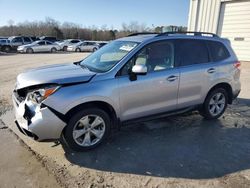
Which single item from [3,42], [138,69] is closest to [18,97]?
[138,69]

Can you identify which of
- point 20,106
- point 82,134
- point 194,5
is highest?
point 194,5

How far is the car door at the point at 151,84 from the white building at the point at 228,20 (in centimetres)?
1042

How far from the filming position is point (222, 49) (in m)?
5.23

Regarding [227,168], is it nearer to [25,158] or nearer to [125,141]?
[125,141]

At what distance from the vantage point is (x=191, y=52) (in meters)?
4.78

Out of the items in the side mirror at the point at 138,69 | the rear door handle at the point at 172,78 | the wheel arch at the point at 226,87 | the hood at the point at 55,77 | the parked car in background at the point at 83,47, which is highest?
the side mirror at the point at 138,69

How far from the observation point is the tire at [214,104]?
5176mm

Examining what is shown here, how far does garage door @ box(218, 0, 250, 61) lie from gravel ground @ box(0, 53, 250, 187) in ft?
31.2

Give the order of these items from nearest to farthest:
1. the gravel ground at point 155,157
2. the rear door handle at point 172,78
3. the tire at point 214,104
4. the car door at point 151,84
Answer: the gravel ground at point 155,157 < the car door at point 151,84 < the rear door handle at point 172,78 < the tire at point 214,104

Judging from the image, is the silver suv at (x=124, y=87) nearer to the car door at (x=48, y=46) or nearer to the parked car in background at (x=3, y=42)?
the car door at (x=48, y=46)

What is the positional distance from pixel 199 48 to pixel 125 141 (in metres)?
2.37

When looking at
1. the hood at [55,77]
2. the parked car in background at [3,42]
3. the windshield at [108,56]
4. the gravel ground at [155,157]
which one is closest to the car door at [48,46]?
the parked car in background at [3,42]

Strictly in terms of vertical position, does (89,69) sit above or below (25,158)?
above

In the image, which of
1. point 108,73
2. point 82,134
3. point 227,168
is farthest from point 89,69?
point 227,168
